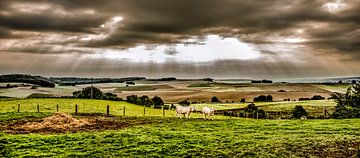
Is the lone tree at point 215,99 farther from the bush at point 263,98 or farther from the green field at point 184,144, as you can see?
the green field at point 184,144

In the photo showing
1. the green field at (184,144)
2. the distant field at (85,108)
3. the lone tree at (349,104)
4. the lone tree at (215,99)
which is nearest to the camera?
the green field at (184,144)

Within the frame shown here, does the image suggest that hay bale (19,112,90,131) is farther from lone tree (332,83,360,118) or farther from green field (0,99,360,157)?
lone tree (332,83,360,118)

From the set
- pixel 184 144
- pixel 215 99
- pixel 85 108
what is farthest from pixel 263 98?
pixel 184 144

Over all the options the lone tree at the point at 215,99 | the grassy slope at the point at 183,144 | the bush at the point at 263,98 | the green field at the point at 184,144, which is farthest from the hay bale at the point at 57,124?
the bush at the point at 263,98

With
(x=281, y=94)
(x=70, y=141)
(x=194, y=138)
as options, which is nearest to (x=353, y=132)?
(x=194, y=138)

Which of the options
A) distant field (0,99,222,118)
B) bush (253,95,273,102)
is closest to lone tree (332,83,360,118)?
distant field (0,99,222,118)

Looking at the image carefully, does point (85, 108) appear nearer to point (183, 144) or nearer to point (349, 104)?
point (349, 104)

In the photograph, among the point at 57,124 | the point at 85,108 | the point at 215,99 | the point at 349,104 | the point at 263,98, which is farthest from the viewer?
the point at 215,99

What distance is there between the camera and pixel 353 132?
2980 centimetres

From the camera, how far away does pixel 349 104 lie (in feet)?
201

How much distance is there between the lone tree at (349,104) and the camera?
5831 centimetres

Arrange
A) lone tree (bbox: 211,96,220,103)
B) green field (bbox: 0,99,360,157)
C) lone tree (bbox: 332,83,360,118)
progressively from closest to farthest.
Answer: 1. green field (bbox: 0,99,360,157)
2. lone tree (bbox: 332,83,360,118)
3. lone tree (bbox: 211,96,220,103)

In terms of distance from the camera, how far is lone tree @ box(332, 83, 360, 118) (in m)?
58.3

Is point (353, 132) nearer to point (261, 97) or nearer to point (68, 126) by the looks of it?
point (68, 126)
